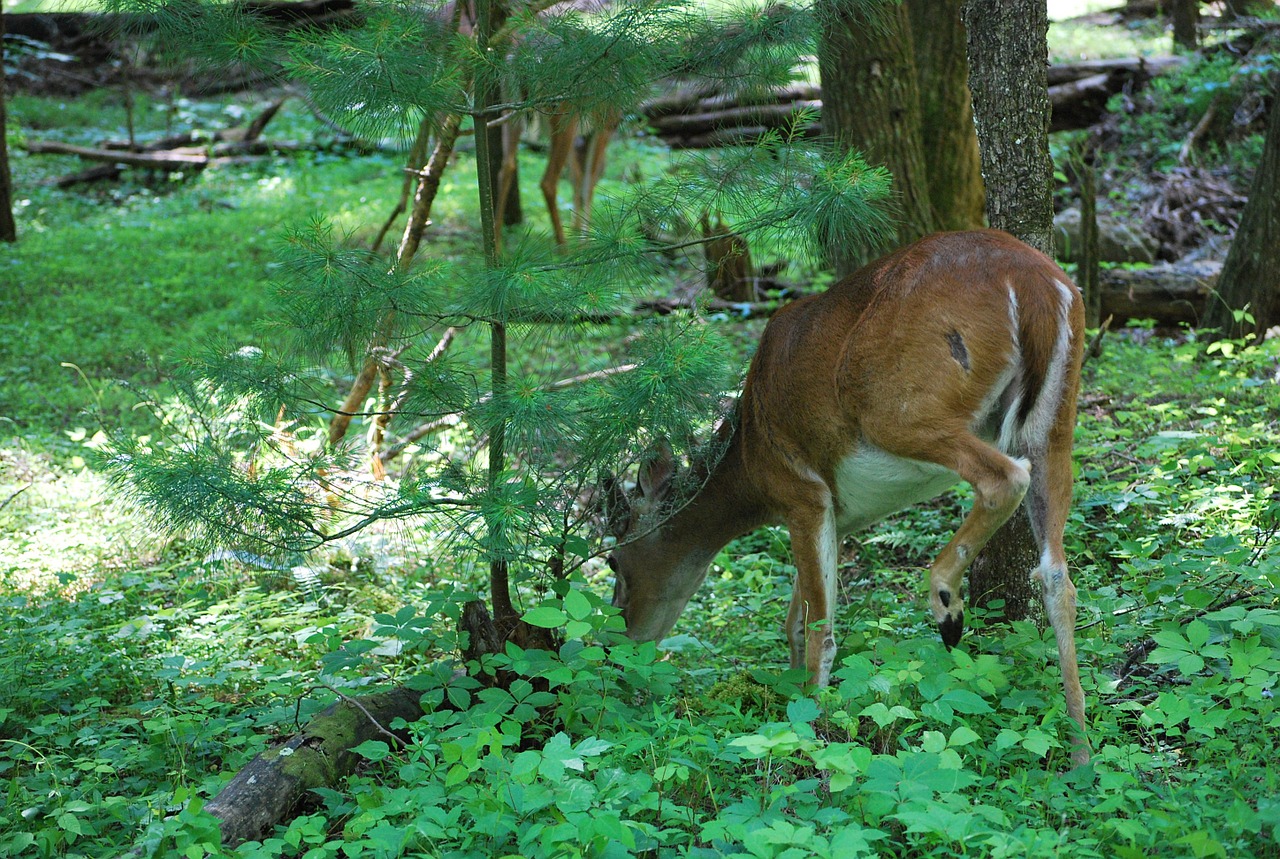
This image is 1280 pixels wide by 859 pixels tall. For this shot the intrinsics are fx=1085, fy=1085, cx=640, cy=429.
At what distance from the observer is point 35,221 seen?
1270 centimetres

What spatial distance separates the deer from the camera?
3.66 m

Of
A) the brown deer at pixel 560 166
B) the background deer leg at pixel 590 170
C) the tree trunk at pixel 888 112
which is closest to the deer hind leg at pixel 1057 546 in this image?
the tree trunk at pixel 888 112

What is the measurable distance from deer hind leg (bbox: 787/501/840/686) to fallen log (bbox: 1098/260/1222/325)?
17.3 ft

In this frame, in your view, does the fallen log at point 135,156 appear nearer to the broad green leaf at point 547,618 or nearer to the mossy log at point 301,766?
the mossy log at point 301,766

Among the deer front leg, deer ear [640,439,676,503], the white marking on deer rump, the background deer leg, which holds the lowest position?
the deer front leg

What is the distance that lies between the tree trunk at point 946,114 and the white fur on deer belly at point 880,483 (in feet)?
10.4

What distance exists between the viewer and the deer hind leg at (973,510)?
3549 millimetres

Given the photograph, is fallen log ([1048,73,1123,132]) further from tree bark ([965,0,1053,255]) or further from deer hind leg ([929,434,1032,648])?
deer hind leg ([929,434,1032,648])

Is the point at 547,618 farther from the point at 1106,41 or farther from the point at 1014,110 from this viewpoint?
the point at 1106,41

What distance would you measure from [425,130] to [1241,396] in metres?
4.87

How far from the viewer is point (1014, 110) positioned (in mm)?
4277

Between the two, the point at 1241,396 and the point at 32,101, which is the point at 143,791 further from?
the point at 32,101

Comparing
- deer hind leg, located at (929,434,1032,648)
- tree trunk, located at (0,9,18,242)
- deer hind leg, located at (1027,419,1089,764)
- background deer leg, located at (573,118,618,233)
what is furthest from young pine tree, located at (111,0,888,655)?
tree trunk, located at (0,9,18,242)

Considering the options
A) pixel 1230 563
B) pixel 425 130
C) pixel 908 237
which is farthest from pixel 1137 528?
pixel 425 130
